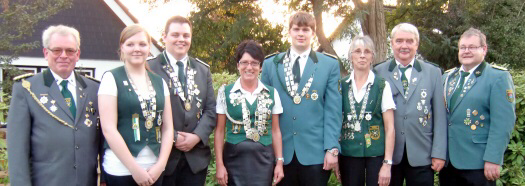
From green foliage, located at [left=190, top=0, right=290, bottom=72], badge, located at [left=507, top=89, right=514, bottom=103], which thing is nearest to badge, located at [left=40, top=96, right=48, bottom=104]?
badge, located at [left=507, top=89, right=514, bottom=103]

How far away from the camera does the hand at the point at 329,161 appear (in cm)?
388

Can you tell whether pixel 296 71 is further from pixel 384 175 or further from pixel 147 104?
pixel 147 104

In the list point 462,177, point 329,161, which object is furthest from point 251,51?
point 462,177

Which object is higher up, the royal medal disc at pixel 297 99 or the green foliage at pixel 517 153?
the royal medal disc at pixel 297 99

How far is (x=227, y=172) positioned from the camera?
395 centimetres

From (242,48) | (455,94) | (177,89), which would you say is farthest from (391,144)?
(177,89)

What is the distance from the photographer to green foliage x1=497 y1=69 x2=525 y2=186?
187 inches

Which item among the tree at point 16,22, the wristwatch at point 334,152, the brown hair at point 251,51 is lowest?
the wristwatch at point 334,152

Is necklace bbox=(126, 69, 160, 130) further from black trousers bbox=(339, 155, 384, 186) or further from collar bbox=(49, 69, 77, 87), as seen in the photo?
black trousers bbox=(339, 155, 384, 186)

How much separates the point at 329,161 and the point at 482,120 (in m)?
1.38

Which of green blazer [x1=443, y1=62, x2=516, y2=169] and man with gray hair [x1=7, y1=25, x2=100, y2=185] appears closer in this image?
man with gray hair [x1=7, y1=25, x2=100, y2=185]

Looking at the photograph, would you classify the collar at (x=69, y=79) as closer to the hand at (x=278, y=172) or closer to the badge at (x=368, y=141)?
the hand at (x=278, y=172)

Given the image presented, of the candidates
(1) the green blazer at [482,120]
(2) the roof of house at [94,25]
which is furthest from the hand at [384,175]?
(2) the roof of house at [94,25]

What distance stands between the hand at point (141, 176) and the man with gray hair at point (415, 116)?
206 cm
